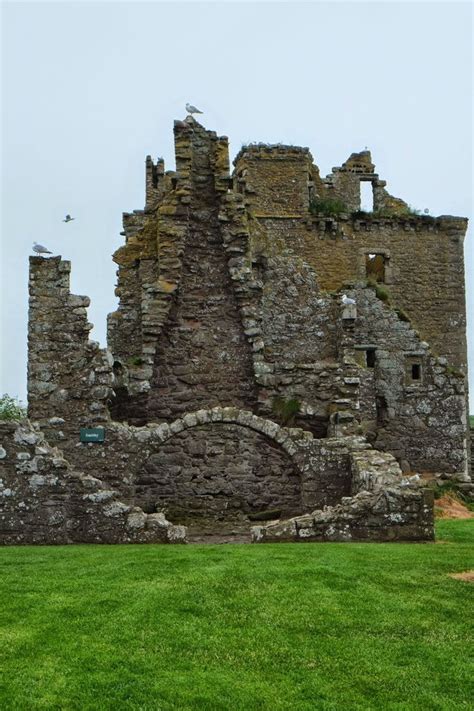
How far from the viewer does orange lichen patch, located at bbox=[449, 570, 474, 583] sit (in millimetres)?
11002

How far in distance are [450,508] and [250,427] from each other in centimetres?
890

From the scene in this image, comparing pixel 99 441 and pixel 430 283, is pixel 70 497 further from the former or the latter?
pixel 430 283

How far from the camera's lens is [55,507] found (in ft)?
48.3

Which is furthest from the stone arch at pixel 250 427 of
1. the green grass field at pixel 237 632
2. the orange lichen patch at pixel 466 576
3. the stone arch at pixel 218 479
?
the orange lichen patch at pixel 466 576

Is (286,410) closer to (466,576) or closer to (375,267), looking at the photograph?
(466,576)

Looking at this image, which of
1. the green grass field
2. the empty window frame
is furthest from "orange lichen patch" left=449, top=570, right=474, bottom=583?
the empty window frame

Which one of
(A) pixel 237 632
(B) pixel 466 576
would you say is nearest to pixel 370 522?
(B) pixel 466 576

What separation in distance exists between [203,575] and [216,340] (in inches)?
401

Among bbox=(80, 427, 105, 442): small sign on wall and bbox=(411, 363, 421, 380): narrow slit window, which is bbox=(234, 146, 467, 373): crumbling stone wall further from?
bbox=(80, 427, 105, 442): small sign on wall

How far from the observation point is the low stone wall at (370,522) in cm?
1441

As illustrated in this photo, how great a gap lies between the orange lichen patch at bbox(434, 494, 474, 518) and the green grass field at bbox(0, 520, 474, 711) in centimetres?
1032

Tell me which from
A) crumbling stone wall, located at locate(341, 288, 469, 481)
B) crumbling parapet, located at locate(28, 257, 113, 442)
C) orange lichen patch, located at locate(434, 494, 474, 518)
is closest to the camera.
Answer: crumbling parapet, located at locate(28, 257, 113, 442)

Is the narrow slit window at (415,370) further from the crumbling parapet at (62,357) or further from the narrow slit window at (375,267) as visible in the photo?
the crumbling parapet at (62,357)

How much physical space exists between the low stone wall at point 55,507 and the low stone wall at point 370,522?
165 centimetres
